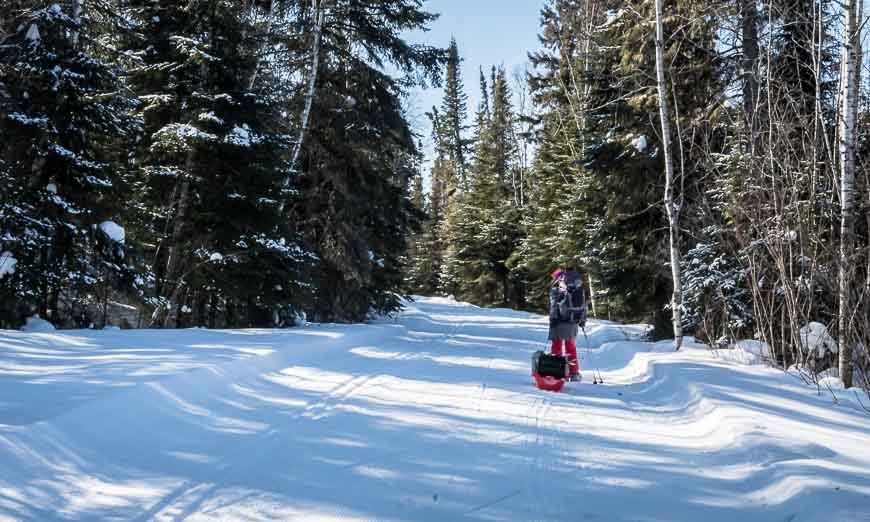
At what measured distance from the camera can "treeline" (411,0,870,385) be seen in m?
8.05

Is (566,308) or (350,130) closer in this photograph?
(566,308)

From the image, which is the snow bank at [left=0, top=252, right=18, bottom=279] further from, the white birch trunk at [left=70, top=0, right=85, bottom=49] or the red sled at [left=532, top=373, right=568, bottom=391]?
the red sled at [left=532, top=373, right=568, bottom=391]

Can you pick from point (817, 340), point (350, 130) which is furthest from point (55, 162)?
point (817, 340)

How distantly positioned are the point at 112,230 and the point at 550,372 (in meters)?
9.41

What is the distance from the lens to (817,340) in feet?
27.4

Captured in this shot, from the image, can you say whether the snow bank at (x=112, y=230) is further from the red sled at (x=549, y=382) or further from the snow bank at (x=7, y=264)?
the red sled at (x=549, y=382)

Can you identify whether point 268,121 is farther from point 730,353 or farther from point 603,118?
point 730,353

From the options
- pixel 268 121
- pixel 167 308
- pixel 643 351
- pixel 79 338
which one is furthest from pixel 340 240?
pixel 643 351

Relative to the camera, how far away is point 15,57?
10.7 m

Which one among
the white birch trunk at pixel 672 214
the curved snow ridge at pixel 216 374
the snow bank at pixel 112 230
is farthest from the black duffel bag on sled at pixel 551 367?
the snow bank at pixel 112 230

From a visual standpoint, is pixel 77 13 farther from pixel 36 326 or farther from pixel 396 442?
pixel 396 442

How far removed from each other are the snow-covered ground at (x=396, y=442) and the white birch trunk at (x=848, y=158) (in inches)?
42.4

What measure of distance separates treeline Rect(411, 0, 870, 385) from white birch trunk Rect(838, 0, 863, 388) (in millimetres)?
24

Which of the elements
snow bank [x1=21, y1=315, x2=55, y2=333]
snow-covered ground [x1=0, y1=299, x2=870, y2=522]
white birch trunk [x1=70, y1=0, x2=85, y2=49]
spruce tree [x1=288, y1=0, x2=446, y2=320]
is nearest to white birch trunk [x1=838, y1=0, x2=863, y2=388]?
snow-covered ground [x1=0, y1=299, x2=870, y2=522]
